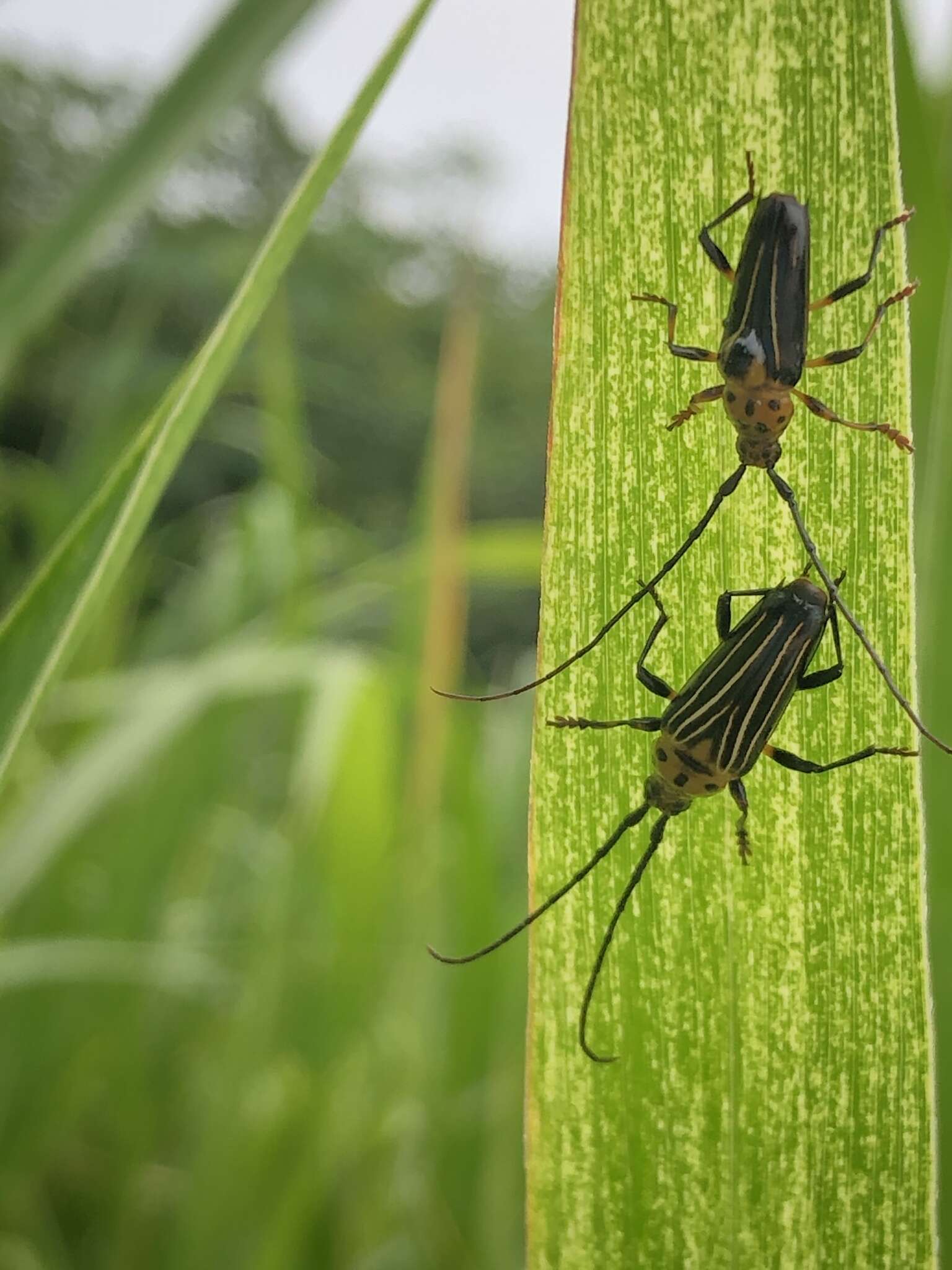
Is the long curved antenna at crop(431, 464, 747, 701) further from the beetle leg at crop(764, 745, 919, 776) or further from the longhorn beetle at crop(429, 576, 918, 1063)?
the beetle leg at crop(764, 745, 919, 776)

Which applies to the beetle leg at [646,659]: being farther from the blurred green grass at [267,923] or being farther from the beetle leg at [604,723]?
the blurred green grass at [267,923]

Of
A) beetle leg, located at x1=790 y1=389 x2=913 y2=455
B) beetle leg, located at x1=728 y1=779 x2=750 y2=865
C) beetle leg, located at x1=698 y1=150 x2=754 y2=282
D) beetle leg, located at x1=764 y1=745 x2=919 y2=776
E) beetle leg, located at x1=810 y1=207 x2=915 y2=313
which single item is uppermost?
beetle leg, located at x1=698 y1=150 x2=754 y2=282

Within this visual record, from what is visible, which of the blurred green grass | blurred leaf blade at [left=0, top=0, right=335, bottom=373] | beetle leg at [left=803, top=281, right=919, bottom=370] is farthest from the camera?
the blurred green grass

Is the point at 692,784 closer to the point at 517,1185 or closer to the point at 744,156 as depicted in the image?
the point at 744,156

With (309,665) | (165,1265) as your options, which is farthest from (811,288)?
(165,1265)

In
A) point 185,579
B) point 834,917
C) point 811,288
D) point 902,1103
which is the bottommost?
point 902,1103

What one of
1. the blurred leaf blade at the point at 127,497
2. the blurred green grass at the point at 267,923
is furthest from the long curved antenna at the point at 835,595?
the blurred green grass at the point at 267,923

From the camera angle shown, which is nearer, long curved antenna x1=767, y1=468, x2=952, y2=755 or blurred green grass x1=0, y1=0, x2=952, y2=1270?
long curved antenna x1=767, y1=468, x2=952, y2=755

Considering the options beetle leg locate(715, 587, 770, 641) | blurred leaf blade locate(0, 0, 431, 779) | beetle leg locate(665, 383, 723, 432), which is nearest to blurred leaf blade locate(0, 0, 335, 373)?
blurred leaf blade locate(0, 0, 431, 779)
